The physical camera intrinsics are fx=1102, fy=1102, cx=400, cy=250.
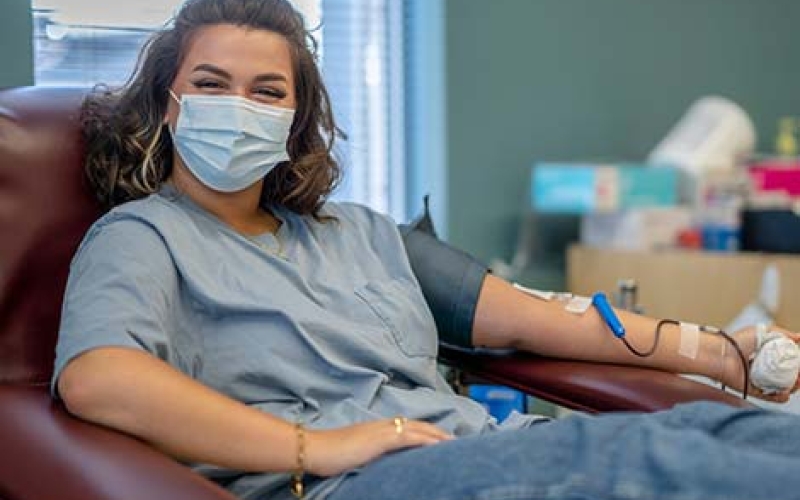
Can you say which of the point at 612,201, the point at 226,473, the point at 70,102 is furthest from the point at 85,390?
the point at 612,201

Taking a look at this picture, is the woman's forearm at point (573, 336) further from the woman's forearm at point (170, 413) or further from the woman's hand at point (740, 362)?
the woman's forearm at point (170, 413)

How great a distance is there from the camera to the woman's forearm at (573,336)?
1.62 m

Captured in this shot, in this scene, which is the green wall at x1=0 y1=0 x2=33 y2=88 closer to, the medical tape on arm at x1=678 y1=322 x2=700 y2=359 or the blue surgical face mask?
Result: the blue surgical face mask

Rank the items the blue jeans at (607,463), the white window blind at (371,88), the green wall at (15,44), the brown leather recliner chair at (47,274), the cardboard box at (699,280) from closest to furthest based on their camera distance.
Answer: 1. the blue jeans at (607,463)
2. the brown leather recliner chair at (47,274)
3. the green wall at (15,44)
4. the cardboard box at (699,280)
5. the white window blind at (371,88)

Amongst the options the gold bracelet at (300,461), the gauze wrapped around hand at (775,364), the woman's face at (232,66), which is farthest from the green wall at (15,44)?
the gauze wrapped around hand at (775,364)

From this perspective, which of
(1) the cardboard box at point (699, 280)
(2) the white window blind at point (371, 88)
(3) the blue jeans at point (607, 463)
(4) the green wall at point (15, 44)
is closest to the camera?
(3) the blue jeans at point (607, 463)

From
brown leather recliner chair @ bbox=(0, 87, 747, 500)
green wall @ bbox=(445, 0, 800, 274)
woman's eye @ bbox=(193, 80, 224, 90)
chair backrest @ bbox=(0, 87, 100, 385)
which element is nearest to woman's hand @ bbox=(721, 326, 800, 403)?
brown leather recliner chair @ bbox=(0, 87, 747, 500)

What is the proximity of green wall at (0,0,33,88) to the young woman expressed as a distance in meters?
0.32

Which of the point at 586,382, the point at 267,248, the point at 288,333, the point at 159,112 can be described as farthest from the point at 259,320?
the point at 586,382

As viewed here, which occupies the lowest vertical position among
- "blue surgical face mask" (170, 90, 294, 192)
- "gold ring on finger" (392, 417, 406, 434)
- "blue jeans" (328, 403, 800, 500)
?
"gold ring on finger" (392, 417, 406, 434)

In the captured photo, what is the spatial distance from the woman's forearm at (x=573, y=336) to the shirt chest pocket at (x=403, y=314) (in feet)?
0.32

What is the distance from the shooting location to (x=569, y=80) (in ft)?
9.93

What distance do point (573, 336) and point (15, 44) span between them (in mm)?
1021

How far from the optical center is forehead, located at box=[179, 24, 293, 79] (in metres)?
1.48
